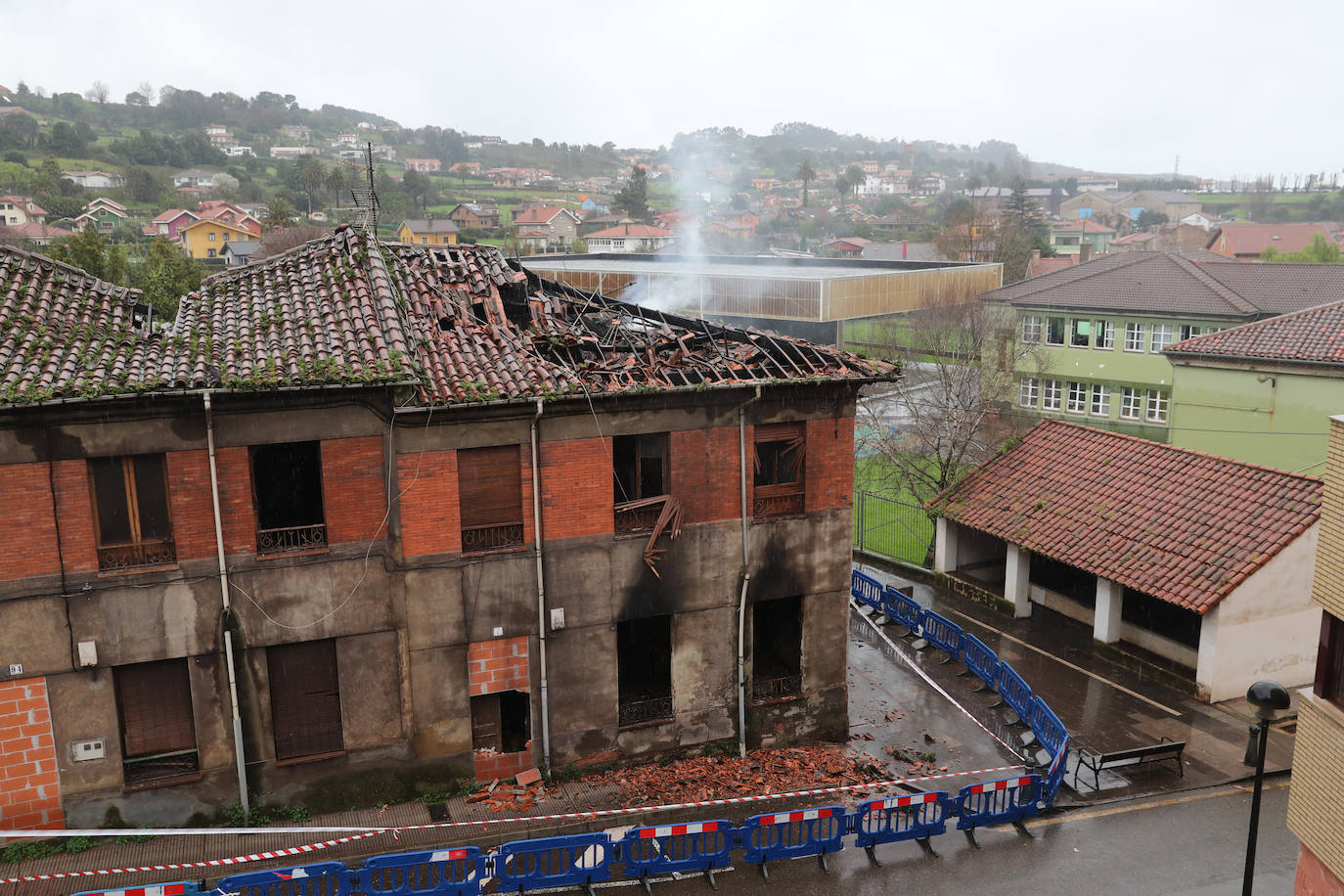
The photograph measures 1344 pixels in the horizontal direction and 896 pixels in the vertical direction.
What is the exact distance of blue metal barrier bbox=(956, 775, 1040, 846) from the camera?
1554 centimetres

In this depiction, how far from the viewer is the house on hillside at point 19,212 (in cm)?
8281

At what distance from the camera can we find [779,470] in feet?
59.2

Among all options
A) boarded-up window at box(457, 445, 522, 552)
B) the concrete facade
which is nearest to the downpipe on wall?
the concrete facade

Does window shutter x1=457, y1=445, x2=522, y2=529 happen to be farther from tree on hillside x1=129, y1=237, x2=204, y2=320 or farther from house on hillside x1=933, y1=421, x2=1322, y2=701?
tree on hillside x1=129, y1=237, x2=204, y2=320

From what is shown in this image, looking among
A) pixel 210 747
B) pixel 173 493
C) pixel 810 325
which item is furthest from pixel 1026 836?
pixel 810 325

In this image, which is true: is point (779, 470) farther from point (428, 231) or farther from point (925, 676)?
point (428, 231)

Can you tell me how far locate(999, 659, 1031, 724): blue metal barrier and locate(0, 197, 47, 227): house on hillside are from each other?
90.6 meters

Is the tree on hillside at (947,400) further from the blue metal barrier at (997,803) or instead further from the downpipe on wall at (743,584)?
the blue metal barrier at (997,803)

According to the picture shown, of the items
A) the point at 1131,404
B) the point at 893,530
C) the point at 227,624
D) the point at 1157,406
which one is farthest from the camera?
the point at 1131,404

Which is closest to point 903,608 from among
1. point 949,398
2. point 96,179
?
point 949,398

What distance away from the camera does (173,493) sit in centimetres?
1441

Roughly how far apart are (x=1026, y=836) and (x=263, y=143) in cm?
19528

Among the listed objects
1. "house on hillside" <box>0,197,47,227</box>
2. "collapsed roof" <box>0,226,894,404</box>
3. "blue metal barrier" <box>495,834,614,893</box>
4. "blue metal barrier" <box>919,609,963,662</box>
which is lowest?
"blue metal barrier" <box>919,609,963,662</box>

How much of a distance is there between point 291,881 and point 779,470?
10472 mm
